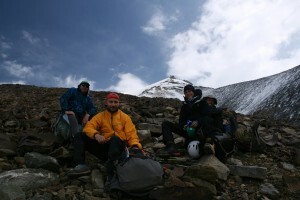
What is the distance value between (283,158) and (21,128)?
24.5 ft

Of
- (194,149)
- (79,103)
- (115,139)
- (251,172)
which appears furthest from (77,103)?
(251,172)

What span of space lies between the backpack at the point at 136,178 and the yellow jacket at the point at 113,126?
105 cm

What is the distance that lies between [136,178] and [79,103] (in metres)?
3.38

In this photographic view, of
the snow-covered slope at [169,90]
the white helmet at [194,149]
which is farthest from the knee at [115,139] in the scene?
the snow-covered slope at [169,90]

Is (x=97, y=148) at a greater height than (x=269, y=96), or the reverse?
(x=269, y=96)

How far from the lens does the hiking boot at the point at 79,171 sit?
585 centimetres

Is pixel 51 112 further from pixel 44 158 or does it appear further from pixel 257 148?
pixel 257 148

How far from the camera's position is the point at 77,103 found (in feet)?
25.9

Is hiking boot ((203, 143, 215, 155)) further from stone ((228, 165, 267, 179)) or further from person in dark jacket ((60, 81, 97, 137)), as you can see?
person in dark jacket ((60, 81, 97, 137))

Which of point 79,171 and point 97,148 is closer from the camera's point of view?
point 79,171

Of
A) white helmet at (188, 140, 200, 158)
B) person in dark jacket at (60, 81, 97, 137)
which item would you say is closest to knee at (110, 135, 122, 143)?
person in dark jacket at (60, 81, 97, 137)

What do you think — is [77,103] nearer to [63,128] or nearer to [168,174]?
[63,128]

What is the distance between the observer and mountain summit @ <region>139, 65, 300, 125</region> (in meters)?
16.1

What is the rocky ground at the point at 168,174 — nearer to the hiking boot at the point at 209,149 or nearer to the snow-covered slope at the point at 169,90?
the hiking boot at the point at 209,149
